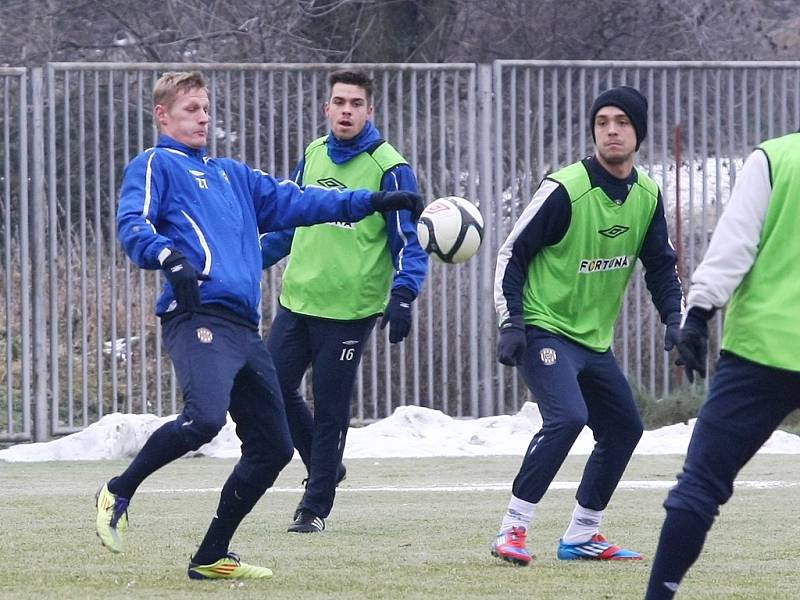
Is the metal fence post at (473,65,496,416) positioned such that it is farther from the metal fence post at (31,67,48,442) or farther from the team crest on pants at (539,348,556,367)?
the team crest on pants at (539,348,556,367)

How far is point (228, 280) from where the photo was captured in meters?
5.81

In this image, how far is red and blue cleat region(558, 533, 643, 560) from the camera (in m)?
6.42

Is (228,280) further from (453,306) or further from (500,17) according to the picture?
(500,17)

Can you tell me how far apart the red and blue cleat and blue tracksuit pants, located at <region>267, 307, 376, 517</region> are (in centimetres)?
135

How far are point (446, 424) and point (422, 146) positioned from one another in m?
2.16

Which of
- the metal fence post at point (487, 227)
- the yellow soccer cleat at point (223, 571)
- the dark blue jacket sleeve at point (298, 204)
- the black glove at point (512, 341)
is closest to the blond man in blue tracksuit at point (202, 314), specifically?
the yellow soccer cleat at point (223, 571)

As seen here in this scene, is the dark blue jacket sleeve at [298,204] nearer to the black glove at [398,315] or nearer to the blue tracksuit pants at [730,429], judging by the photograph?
the black glove at [398,315]

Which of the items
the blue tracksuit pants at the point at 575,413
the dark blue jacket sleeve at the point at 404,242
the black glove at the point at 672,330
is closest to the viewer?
the black glove at the point at 672,330

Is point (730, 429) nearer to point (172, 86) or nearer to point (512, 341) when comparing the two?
point (512, 341)

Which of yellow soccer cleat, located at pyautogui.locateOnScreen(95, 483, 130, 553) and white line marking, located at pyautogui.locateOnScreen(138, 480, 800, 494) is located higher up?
yellow soccer cleat, located at pyautogui.locateOnScreen(95, 483, 130, 553)

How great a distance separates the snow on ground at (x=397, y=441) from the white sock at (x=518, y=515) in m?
5.14

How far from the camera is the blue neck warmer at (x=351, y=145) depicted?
7.64 metres

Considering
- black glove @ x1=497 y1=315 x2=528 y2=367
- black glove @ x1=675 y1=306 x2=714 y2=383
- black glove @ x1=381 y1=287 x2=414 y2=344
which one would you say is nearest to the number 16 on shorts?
black glove @ x1=381 y1=287 x2=414 y2=344

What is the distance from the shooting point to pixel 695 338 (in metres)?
4.73
